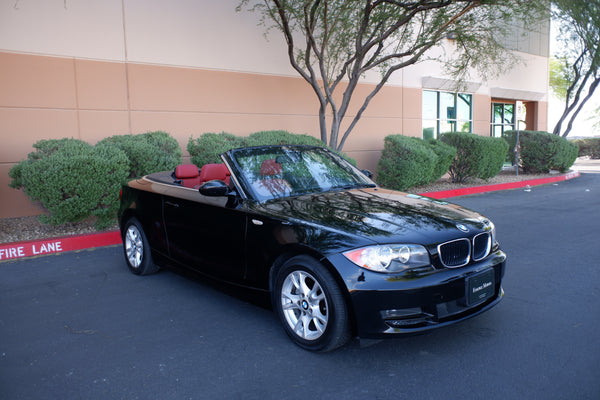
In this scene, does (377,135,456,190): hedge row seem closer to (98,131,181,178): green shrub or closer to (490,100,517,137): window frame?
(98,131,181,178): green shrub

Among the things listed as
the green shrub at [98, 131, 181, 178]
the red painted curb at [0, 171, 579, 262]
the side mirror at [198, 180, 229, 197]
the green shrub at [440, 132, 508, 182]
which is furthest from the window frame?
the side mirror at [198, 180, 229, 197]

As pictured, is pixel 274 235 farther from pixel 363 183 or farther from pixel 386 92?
pixel 386 92

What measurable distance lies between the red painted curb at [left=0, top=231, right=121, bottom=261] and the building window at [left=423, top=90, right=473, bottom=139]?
12.2 meters

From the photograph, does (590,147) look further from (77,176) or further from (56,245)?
(56,245)

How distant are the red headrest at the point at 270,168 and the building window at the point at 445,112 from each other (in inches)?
512

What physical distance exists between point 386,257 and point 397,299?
0.28 meters

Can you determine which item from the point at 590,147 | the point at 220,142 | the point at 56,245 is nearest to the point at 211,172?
the point at 56,245

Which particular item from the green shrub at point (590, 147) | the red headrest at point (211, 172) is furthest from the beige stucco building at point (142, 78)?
the green shrub at point (590, 147)

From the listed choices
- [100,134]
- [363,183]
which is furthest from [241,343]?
[100,134]

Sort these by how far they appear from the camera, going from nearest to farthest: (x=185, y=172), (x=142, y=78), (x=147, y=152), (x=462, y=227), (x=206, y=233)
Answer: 1. (x=462, y=227)
2. (x=206, y=233)
3. (x=185, y=172)
4. (x=147, y=152)
5. (x=142, y=78)

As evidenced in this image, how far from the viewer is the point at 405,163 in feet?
39.7

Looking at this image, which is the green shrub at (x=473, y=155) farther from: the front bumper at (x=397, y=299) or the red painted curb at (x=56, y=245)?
the front bumper at (x=397, y=299)

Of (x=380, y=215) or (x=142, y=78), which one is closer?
(x=380, y=215)

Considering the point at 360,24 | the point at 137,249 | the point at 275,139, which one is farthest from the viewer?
the point at 360,24
